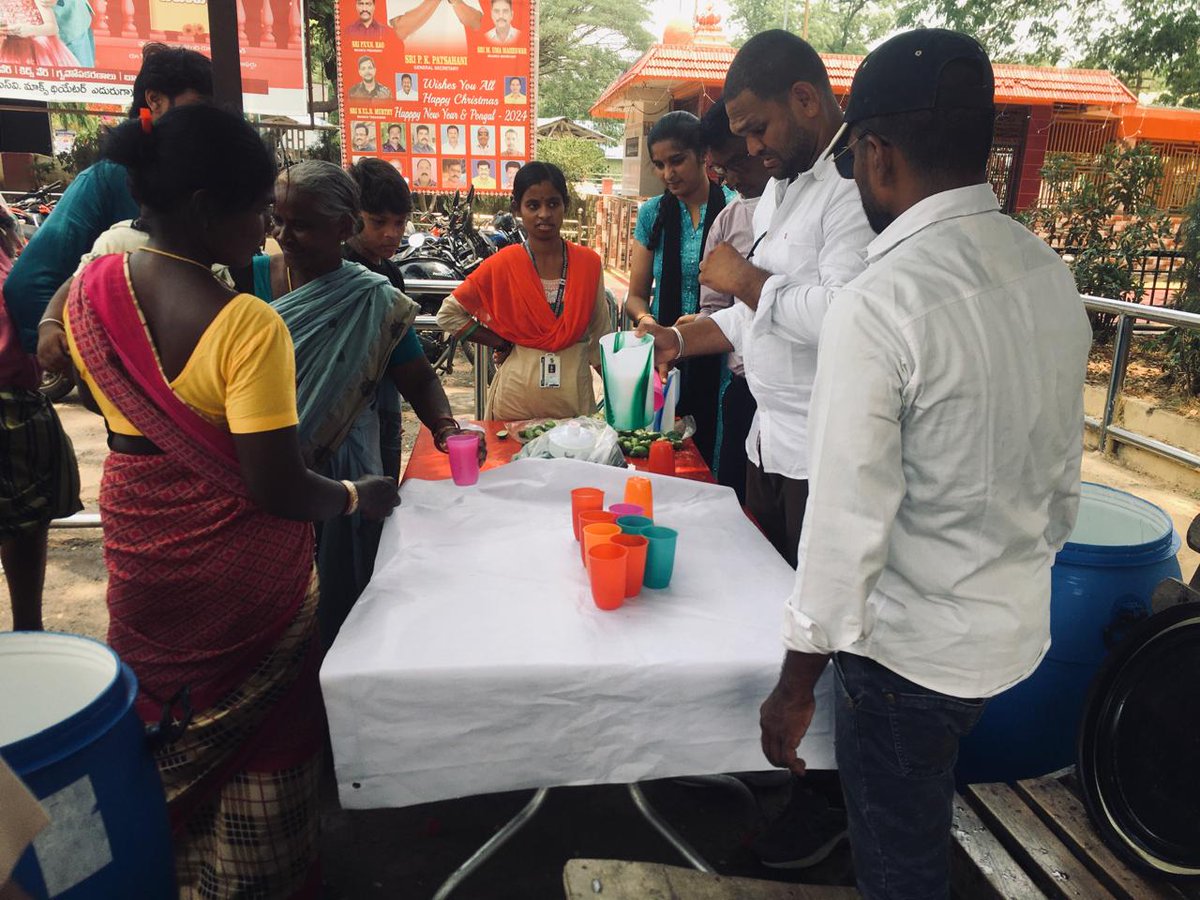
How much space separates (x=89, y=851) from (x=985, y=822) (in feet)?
5.04

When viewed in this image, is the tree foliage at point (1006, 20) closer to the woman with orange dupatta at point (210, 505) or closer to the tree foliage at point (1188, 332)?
the tree foliage at point (1188, 332)

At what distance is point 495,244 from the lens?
926cm

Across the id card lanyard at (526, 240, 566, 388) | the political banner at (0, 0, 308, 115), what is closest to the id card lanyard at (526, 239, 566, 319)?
the id card lanyard at (526, 240, 566, 388)

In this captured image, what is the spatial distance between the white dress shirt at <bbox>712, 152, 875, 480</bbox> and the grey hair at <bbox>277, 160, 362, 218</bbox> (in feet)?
3.38

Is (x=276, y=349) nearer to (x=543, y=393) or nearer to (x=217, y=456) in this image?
(x=217, y=456)

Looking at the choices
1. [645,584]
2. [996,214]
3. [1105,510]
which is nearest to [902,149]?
[996,214]

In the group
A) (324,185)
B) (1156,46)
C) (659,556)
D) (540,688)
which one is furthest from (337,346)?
(1156,46)

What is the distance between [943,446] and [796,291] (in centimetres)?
76

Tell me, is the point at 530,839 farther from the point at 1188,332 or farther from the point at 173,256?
the point at 1188,332

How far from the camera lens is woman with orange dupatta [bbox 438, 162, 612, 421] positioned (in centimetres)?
304

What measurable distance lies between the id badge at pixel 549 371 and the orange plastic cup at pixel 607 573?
5.27 feet

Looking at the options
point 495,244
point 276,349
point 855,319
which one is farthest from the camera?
point 495,244

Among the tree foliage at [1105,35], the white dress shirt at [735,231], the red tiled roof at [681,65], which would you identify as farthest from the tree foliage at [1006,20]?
the white dress shirt at [735,231]

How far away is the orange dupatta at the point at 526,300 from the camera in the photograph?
9.97 ft
